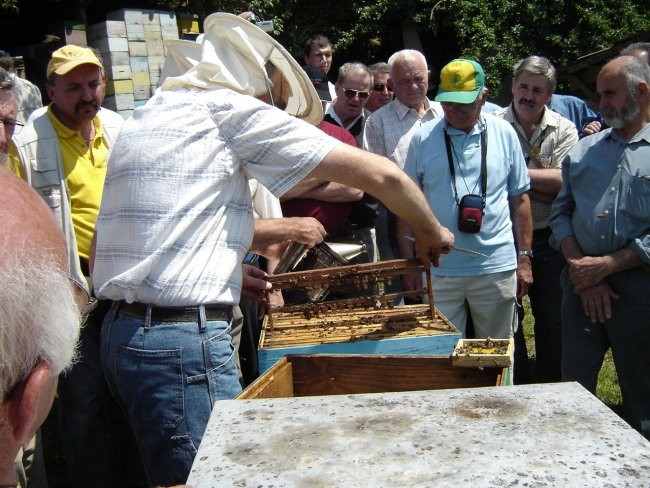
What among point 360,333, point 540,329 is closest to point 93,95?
point 360,333

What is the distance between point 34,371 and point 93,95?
3.04 metres

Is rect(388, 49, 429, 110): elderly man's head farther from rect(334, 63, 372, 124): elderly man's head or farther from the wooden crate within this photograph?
the wooden crate

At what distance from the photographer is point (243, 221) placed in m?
2.55

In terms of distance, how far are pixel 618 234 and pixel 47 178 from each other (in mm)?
2798

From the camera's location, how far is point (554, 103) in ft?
17.4

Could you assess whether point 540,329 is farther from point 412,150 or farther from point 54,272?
point 54,272

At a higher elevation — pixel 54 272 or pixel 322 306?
pixel 54 272

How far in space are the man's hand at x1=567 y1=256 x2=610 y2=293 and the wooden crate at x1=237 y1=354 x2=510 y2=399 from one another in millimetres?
1614

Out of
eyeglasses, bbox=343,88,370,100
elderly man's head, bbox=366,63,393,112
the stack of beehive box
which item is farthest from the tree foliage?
eyeglasses, bbox=343,88,370,100

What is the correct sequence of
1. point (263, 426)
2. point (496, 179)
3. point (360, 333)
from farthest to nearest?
point (496, 179) → point (360, 333) → point (263, 426)

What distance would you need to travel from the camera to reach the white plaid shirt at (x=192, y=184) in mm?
2406

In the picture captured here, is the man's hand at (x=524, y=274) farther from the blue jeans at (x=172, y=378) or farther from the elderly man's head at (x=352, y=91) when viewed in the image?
the blue jeans at (x=172, y=378)

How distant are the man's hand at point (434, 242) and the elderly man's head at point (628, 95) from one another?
4.51ft

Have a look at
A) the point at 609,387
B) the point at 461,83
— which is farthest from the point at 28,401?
the point at 609,387
